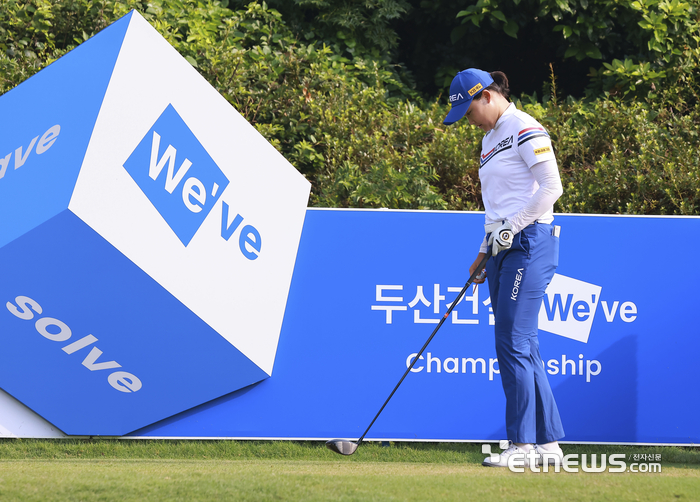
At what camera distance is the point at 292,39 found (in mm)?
7461

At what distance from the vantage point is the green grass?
211cm

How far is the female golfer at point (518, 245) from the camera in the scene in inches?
105

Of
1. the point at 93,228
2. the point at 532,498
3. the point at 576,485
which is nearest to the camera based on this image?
the point at 532,498

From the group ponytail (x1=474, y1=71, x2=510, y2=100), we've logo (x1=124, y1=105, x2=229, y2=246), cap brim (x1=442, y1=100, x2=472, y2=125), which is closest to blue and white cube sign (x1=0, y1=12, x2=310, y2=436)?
we've logo (x1=124, y1=105, x2=229, y2=246)

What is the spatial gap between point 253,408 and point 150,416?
545mm

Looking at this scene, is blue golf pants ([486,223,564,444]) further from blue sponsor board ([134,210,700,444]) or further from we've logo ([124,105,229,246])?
we've logo ([124,105,229,246])

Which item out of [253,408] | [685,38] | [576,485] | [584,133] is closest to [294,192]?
[253,408]

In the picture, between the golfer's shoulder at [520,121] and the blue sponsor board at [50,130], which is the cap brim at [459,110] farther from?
the blue sponsor board at [50,130]

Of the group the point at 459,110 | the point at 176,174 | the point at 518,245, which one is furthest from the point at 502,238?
the point at 176,174

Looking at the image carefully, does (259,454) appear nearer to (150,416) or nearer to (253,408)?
(253,408)

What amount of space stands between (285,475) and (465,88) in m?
1.82

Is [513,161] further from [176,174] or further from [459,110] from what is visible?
[176,174]

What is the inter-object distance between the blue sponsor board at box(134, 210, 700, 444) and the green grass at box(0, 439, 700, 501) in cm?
11

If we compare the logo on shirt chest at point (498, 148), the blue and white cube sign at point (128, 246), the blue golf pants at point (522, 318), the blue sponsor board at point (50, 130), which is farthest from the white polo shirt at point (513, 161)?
the blue sponsor board at point (50, 130)
